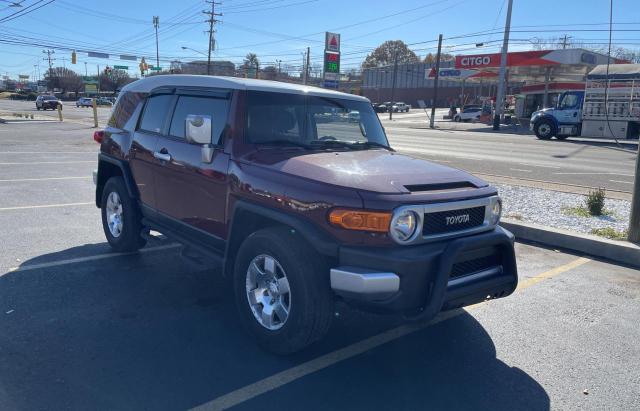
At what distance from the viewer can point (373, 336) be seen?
417 cm

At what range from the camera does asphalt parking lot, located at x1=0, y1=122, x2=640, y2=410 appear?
3.26 meters

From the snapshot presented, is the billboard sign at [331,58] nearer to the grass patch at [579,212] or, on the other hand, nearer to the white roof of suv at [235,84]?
the grass patch at [579,212]

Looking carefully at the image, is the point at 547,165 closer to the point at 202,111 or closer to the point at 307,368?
the point at 202,111

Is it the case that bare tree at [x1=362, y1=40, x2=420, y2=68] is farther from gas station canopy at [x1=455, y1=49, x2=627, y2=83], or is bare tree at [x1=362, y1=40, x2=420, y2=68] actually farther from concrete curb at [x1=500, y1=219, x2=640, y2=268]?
concrete curb at [x1=500, y1=219, x2=640, y2=268]

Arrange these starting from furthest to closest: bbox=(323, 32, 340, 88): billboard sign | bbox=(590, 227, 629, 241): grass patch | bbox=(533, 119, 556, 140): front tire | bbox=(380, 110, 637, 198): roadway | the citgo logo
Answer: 1. the citgo logo
2. bbox=(533, 119, 556, 140): front tire
3. bbox=(323, 32, 340, 88): billboard sign
4. bbox=(380, 110, 637, 198): roadway
5. bbox=(590, 227, 629, 241): grass patch

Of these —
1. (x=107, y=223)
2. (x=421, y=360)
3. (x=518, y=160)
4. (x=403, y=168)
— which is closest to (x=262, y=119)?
(x=403, y=168)

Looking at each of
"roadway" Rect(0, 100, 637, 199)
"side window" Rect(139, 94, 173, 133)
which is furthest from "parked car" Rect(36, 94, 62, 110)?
"side window" Rect(139, 94, 173, 133)

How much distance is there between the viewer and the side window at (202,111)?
173 inches

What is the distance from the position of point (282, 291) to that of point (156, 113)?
269cm

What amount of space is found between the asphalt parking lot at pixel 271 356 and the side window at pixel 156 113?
59.5 inches

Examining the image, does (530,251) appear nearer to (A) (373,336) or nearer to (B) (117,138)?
(A) (373,336)

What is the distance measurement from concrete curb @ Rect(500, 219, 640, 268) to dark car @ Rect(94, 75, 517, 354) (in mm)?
3183

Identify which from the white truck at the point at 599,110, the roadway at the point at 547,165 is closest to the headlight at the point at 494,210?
the roadway at the point at 547,165

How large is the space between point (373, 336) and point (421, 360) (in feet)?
1.64
